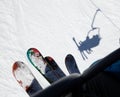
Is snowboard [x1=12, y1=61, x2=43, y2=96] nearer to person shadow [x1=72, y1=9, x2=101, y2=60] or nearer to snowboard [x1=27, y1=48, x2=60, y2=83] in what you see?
snowboard [x1=27, y1=48, x2=60, y2=83]

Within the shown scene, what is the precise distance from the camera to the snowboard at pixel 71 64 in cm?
248

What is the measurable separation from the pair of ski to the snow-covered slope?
0.13ft

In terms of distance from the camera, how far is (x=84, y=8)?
307 cm

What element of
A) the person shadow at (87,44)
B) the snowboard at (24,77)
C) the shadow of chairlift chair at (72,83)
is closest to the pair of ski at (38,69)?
the snowboard at (24,77)

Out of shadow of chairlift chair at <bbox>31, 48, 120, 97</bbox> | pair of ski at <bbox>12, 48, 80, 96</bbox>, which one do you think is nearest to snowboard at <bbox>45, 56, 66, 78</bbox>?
pair of ski at <bbox>12, 48, 80, 96</bbox>

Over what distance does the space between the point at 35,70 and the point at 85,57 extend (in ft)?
1.89

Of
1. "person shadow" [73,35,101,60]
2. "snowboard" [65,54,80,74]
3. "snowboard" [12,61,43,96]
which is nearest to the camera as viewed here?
"snowboard" [12,61,43,96]

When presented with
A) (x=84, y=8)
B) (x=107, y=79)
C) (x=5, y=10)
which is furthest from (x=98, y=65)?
(x=84, y=8)

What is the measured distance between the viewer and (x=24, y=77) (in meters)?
2.26

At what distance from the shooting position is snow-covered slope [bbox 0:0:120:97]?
2.38 m

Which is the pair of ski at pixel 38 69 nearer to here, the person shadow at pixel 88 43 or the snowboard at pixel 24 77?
the snowboard at pixel 24 77

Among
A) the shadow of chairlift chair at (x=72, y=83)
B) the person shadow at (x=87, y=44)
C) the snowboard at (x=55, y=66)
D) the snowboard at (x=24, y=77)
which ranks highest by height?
the shadow of chairlift chair at (x=72, y=83)

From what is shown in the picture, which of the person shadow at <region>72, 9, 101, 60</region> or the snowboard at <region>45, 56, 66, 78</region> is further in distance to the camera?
the person shadow at <region>72, 9, 101, 60</region>

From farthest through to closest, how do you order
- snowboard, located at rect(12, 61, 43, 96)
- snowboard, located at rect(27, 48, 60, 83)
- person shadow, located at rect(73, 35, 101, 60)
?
person shadow, located at rect(73, 35, 101, 60) → snowboard, located at rect(27, 48, 60, 83) → snowboard, located at rect(12, 61, 43, 96)
